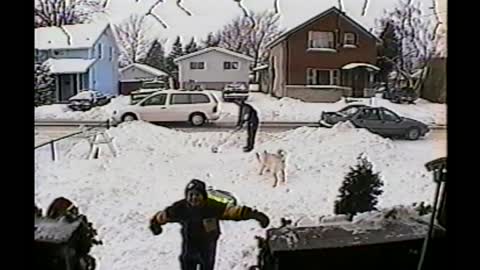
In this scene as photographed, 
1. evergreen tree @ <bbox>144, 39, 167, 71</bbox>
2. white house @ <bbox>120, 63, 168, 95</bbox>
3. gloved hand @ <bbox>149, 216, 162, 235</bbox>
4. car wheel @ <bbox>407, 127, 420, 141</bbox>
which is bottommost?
gloved hand @ <bbox>149, 216, 162, 235</bbox>

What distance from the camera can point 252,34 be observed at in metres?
1.24

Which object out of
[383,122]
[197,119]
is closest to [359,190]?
[383,122]

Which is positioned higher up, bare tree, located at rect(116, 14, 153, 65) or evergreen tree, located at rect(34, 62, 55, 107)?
bare tree, located at rect(116, 14, 153, 65)

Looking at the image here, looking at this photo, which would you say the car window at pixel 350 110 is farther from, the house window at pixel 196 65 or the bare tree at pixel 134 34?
the bare tree at pixel 134 34

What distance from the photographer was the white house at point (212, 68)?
1230 mm

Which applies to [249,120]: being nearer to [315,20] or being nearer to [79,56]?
[315,20]

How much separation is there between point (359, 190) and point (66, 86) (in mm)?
643

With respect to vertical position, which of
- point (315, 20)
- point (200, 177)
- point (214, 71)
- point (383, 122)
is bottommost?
point (200, 177)

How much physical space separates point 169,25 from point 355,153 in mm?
473

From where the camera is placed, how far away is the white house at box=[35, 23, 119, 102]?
120 cm

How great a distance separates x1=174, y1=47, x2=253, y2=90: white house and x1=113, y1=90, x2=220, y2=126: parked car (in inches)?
1.0

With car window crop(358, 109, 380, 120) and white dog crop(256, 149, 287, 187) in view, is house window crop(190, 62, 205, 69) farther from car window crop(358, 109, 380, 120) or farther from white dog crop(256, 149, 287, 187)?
car window crop(358, 109, 380, 120)

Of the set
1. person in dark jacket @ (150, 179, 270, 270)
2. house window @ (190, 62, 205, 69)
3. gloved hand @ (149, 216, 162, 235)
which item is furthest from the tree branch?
gloved hand @ (149, 216, 162, 235)

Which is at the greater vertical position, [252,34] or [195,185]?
[252,34]
